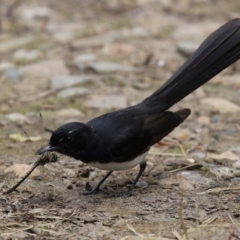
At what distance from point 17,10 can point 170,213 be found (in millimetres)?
7263

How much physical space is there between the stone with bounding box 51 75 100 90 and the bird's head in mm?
3179

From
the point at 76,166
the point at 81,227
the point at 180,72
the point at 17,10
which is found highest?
the point at 180,72

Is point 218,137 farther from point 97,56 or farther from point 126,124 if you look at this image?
point 97,56

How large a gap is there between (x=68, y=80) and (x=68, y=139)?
3.40 meters

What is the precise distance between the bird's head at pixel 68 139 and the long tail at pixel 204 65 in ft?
2.83

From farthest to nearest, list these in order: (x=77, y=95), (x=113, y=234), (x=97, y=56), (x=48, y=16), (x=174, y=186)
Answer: (x=48, y=16) → (x=97, y=56) → (x=77, y=95) → (x=174, y=186) → (x=113, y=234)

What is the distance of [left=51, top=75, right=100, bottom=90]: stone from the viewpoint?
8.34 m

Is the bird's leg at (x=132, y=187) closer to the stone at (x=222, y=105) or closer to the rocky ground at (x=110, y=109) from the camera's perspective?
the rocky ground at (x=110, y=109)

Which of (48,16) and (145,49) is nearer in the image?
(145,49)

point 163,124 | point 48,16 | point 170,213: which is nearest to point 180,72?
point 163,124

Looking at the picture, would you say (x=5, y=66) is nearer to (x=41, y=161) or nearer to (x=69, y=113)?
(x=69, y=113)

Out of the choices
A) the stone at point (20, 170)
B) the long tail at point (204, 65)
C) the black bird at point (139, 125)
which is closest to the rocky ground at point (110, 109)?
the stone at point (20, 170)

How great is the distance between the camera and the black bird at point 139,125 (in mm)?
5156

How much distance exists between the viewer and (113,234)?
14.4 ft
